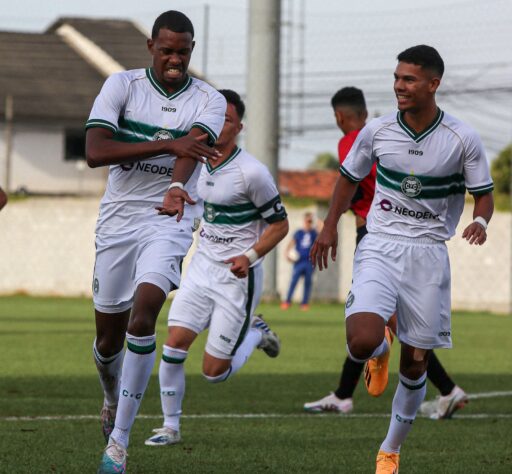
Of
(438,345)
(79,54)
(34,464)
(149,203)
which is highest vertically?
(149,203)

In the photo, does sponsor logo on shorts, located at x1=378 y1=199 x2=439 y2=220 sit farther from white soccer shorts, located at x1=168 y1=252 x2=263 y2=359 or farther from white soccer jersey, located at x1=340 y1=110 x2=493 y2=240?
white soccer shorts, located at x1=168 y1=252 x2=263 y2=359

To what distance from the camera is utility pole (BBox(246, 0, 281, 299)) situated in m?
32.9

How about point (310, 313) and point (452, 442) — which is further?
point (310, 313)

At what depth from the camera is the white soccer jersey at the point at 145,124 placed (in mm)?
7727

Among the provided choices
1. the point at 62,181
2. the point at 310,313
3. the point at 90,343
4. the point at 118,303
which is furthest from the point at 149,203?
the point at 62,181

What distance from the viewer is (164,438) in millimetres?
8711

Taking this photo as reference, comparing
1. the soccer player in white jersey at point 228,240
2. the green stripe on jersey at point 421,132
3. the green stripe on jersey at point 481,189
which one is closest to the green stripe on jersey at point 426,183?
the green stripe on jersey at point 481,189

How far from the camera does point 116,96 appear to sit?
7676 millimetres

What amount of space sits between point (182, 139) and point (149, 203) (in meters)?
0.72

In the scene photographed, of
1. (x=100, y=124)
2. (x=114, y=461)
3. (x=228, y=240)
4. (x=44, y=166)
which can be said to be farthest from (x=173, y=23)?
(x=44, y=166)

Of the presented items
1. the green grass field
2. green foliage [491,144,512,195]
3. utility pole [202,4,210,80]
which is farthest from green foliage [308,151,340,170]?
the green grass field

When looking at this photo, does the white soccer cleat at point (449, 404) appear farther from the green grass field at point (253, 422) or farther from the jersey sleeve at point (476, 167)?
the jersey sleeve at point (476, 167)

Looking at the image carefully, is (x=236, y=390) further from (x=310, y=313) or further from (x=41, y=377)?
(x=310, y=313)

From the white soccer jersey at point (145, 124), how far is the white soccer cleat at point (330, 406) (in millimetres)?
3443
